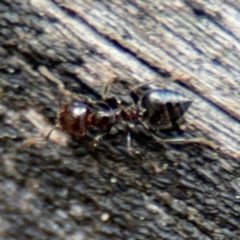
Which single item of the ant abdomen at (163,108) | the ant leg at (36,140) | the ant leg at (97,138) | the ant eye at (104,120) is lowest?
the ant leg at (36,140)

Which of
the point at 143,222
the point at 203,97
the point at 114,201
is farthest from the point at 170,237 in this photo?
the point at 203,97

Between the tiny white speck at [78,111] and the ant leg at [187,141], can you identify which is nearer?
the ant leg at [187,141]

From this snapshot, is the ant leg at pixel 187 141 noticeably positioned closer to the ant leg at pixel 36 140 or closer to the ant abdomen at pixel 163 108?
the ant abdomen at pixel 163 108

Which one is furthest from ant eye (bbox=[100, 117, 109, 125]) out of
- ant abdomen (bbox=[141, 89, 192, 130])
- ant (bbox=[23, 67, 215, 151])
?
ant abdomen (bbox=[141, 89, 192, 130])

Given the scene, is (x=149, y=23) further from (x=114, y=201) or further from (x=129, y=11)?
(x=114, y=201)

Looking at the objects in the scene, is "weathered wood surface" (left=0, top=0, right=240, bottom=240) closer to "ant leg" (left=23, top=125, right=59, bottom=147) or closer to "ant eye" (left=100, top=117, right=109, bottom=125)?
"ant leg" (left=23, top=125, right=59, bottom=147)

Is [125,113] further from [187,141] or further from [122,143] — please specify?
[187,141]

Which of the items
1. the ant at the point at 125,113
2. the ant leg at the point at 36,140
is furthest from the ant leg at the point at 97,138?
the ant leg at the point at 36,140

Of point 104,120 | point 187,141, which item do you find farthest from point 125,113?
point 187,141
